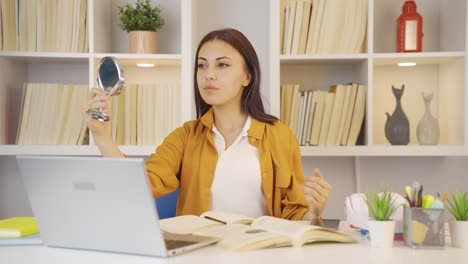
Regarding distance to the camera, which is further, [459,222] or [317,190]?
[317,190]

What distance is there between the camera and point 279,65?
9.70 feet

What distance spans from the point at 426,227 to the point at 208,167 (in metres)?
1.06

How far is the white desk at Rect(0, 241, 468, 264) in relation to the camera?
1299 mm

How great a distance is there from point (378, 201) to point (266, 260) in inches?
13.6

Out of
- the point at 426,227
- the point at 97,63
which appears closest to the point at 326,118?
the point at 97,63

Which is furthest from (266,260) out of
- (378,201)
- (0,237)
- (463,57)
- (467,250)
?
(463,57)

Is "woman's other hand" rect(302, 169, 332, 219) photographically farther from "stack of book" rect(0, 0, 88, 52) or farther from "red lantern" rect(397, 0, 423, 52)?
"stack of book" rect(0, 0, 88, 52)

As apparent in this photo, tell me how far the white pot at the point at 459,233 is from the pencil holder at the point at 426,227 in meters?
0.04

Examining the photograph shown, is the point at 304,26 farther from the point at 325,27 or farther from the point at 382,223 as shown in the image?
the point at 382,223

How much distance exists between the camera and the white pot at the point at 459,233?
1.44 m

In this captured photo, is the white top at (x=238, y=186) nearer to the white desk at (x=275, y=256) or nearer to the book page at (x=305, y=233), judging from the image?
the book page at (x=305, y=233)

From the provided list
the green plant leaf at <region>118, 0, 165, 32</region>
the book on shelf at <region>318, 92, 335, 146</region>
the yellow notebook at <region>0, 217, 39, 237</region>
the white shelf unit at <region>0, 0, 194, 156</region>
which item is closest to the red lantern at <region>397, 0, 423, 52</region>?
the book on shelf at <region>318, 92, 335, 146</region>

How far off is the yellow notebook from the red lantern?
202 cm

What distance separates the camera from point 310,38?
2.97 meters
